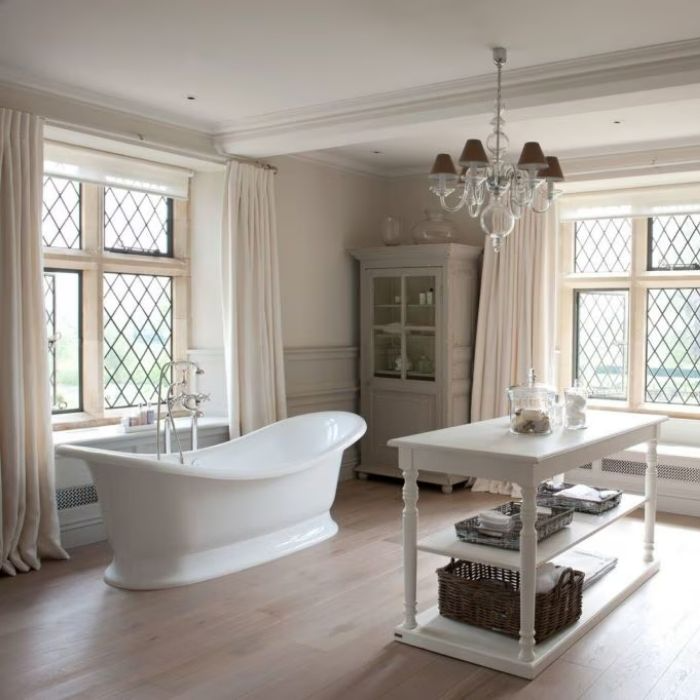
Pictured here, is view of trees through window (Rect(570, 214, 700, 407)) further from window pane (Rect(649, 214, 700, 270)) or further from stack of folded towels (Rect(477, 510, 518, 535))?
stack of folded towels (Rect(477, 510, 518, 535))

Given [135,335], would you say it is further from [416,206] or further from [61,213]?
[416,206]

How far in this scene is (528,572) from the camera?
9.80 feet

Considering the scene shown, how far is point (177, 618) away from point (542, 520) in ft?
5.40

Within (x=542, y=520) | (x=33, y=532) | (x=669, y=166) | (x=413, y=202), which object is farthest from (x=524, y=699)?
(x=413, y=202)

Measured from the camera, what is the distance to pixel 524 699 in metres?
2.81

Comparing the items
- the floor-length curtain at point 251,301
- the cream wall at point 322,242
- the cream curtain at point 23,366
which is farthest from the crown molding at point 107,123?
the cream wall at point 322,242

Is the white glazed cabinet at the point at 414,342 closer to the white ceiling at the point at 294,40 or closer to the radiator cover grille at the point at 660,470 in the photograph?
the radiator cover grille at the point at 660,470

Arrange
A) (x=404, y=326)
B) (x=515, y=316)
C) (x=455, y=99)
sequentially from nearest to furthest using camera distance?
(x=455, y=99)
(x=515, y=316)
(x=404, y=326)

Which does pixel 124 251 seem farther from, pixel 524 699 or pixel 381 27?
pixel 524 699

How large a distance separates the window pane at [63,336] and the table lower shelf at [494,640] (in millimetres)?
2769

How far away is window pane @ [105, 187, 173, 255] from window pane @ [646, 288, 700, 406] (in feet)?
11.8

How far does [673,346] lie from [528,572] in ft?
11.8

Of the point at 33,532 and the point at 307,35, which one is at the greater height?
the point at 307,35

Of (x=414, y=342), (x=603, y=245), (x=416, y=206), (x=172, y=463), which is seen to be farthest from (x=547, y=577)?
(x=416, y=206)
